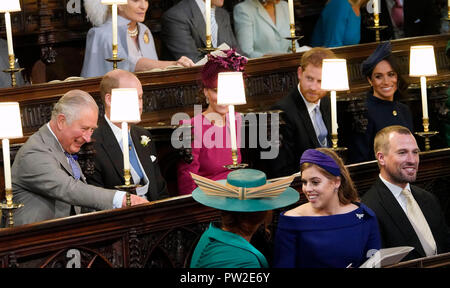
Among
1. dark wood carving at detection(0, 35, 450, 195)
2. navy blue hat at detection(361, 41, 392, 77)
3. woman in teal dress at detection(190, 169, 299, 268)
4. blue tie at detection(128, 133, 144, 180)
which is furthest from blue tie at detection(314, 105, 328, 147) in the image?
woman in teal dress at detection(190, 169, 299, 268)

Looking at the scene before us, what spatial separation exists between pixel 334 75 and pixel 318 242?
1590 mm

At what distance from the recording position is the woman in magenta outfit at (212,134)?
5449 mm

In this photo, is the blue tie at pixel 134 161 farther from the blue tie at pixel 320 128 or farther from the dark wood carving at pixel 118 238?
the blue tie at pixel 320 128

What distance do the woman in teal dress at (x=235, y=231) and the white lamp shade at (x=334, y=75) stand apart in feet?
5.05

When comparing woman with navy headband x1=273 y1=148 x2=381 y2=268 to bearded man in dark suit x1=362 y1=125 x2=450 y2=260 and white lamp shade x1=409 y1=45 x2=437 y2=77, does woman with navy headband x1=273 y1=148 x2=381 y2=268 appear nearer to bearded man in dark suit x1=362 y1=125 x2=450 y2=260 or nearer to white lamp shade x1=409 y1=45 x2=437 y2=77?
bearded man in dark suit x1=362 y1=125 x2=450 y2=260

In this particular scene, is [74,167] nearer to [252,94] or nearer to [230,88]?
[230,88]

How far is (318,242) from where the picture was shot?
4082 millimetres

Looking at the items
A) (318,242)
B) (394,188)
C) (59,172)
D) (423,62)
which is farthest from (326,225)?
(423,62)

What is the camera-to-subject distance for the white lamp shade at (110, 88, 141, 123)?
4551 millimetres

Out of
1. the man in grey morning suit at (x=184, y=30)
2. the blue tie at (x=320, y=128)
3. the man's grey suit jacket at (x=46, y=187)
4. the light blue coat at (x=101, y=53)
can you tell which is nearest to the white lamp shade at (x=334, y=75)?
the blue tie at (x=320, y=128)

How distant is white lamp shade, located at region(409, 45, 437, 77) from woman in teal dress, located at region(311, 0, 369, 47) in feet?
5.15
